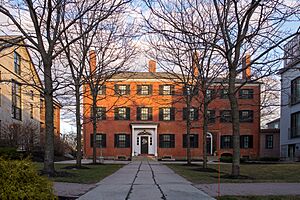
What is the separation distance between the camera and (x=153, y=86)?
58.6 meters

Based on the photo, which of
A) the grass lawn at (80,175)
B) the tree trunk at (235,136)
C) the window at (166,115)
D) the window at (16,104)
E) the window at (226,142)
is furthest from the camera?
the window at (166,115)

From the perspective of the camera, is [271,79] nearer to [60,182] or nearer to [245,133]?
[60,182]

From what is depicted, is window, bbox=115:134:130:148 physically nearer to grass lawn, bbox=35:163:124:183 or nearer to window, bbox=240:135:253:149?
window, bbox=240:135:253:149

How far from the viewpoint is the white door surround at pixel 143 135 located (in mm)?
57656

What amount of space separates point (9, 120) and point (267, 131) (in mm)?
38411

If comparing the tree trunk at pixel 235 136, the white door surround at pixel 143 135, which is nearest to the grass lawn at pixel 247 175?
the tree trunk at pixel 235 136

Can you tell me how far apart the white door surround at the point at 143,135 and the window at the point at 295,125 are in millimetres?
18659

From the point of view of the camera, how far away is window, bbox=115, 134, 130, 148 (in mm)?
58562

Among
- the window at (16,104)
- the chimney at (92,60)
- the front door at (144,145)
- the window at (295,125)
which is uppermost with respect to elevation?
the chimney at (92,60)

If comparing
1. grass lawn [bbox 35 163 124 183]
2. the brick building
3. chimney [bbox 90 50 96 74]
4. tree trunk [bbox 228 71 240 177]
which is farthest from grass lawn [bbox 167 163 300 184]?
the brick building

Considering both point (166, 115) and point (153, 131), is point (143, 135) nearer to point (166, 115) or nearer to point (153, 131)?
→ point (153, 131)

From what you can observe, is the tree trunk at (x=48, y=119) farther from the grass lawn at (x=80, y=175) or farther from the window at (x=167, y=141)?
the window at (x=167, y=141)

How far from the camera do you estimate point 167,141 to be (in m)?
59.1

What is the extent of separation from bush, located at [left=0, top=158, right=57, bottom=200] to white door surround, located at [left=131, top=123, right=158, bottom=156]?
50726 millimetres
